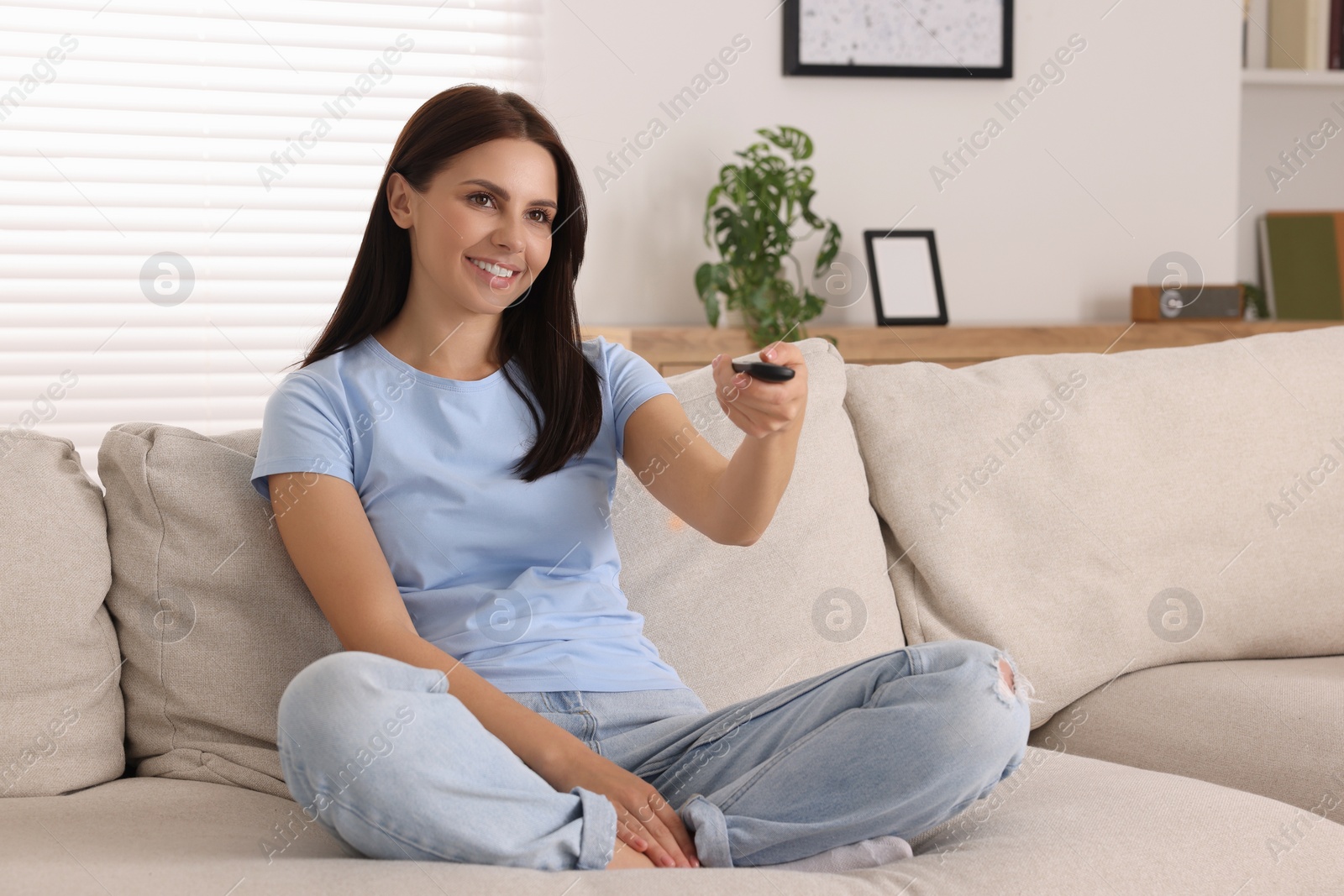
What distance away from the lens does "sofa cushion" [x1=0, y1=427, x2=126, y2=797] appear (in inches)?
47.3

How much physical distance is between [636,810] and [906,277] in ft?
6.52

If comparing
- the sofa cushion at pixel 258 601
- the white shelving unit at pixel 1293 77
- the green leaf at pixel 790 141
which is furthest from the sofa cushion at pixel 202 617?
the white shelving unit at pixel 1293 77

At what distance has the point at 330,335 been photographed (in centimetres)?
138

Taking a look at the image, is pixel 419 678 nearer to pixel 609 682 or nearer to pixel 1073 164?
pixel 609 682

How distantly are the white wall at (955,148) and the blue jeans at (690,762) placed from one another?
1724 mm

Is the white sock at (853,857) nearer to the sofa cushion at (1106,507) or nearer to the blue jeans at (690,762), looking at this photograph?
the blue jeans at (690,762)

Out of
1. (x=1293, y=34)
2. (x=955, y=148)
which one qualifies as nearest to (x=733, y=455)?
(x=955, y=148)

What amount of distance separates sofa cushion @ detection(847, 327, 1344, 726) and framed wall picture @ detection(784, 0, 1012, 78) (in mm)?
1274

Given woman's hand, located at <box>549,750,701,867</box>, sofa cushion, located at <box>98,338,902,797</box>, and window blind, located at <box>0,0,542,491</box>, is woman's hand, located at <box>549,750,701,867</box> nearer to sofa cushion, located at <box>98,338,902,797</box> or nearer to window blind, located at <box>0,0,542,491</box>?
sofa cushion, located at <box>98,338,902,797</box>

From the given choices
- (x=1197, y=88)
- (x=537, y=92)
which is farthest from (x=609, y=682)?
(x=1197, y=88)

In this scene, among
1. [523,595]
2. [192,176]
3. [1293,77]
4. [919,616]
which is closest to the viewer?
[523,595]

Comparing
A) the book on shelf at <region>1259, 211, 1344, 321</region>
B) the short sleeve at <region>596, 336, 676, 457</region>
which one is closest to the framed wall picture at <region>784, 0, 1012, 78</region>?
the book on shelf at <region>1259, 211, 1344, 321</region>

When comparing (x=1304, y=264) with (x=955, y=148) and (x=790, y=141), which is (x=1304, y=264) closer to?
(x=955, y=148)

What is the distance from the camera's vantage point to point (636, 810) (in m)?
1.03
